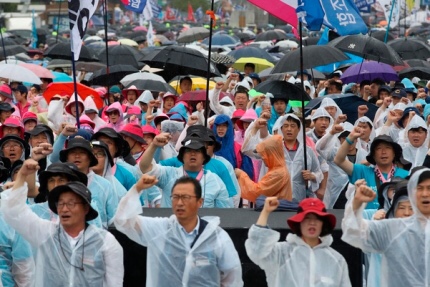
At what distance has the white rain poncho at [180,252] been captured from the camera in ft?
26.8

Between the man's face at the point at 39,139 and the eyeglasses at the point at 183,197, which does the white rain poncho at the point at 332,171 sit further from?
the eyeglasses at the point at 183,197

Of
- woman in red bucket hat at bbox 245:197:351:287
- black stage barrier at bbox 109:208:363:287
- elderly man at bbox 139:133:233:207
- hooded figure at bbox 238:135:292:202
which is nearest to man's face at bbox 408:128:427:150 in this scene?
hooded figure at bbox 238:135:292:202

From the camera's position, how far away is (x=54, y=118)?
14.7 m

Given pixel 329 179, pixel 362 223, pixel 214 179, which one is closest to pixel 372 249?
pixel 362 223

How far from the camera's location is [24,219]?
8.18 m

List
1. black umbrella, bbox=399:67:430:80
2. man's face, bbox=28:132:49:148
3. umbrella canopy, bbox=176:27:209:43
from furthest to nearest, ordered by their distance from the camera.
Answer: umbrella canopy, bbox=176:27:209:43 → black umbrella, bbox=399:67:430:80 → man's face, bbox=28:132:49:148

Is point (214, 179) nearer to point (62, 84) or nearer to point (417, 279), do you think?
point (417, 279)

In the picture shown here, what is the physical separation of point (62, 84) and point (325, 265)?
10164mm

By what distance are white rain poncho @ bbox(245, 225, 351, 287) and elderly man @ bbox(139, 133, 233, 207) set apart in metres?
2.66

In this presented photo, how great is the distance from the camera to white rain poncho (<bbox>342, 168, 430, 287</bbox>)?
7.95m

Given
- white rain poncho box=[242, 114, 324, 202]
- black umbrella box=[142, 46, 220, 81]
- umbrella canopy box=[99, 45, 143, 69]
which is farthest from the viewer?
umbrella canopy box=[99, 45, 143, 69]

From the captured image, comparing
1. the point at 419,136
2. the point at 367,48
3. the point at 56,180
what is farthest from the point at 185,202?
the point at 367,48

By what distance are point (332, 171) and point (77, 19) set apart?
2.94 meters

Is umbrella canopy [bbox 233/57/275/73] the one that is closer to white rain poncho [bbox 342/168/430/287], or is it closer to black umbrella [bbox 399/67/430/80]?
black umbrella [bbox 399/67/430/80]
